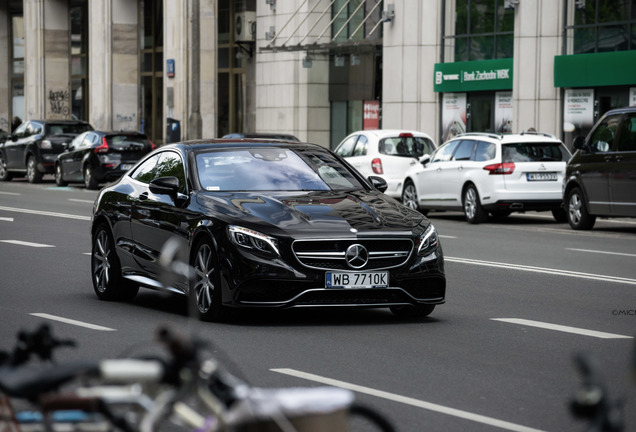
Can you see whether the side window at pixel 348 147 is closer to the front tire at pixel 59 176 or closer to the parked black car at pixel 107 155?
the parked black car at pixel 107 155

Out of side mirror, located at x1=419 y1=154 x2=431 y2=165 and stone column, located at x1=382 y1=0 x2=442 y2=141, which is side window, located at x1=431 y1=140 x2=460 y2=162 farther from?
stone column, located at x1=382 y1=0 x2=442 y2=141

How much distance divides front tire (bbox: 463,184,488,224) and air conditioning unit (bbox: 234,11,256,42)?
22417 millimetres

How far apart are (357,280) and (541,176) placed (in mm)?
13774

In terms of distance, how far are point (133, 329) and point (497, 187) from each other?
13964mm

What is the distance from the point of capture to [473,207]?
2359 centimetres

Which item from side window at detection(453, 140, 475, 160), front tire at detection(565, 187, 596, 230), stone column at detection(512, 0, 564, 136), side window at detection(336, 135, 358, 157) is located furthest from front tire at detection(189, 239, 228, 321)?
stone column at detection(512, 0, 564, 136)

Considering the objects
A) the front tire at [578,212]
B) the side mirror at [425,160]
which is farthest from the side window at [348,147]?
the front tire at [578,212]

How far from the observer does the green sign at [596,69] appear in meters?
29.8

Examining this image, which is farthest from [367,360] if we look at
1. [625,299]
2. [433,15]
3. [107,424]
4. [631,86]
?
[433,15]

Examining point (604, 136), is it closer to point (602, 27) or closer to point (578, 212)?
point (578, 212)

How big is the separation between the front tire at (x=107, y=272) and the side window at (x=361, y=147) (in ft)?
51.0

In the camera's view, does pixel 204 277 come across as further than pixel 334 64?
No

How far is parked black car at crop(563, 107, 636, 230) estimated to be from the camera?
2050 centimetres

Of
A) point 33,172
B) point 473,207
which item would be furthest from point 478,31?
point 33,172
